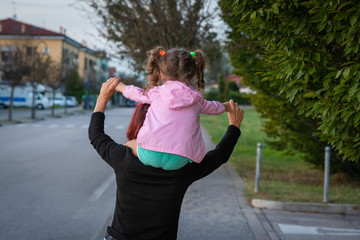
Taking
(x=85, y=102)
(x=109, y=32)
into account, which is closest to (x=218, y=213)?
(x=109, y=32)

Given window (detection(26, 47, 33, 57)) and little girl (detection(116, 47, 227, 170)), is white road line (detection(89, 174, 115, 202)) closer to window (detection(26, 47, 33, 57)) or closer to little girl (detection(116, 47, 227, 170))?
little girl (detection(116, 47, 227, 170))

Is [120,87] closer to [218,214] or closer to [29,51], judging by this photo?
[218,214]

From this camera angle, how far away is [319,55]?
11.9 feet

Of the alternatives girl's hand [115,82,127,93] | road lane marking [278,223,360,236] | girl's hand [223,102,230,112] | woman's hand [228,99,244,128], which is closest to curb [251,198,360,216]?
road lane marking [278,223,360,236]

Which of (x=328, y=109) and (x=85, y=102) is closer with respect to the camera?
(x=328, y=109)

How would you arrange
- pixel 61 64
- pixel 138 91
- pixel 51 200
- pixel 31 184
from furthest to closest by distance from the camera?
pixel 61 64 → pixel 31 184 → pixel 51 200 → pixel 138 91

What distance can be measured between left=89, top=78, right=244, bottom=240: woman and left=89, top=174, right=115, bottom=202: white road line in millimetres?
6370

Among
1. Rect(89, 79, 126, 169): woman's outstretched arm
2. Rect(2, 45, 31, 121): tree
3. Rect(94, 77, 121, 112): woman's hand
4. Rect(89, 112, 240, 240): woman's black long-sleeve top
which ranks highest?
Rect(2, 45, 31, 121): tree

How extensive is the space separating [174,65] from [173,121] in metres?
0.29

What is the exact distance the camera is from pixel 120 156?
7.34 ft

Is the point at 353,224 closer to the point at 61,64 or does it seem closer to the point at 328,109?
the point at 328,109

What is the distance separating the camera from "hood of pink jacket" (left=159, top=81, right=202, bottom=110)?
2062 millimetres

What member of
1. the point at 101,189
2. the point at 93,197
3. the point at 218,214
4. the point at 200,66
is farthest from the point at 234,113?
the point at 101,189

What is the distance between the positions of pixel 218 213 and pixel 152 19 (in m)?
5.76
